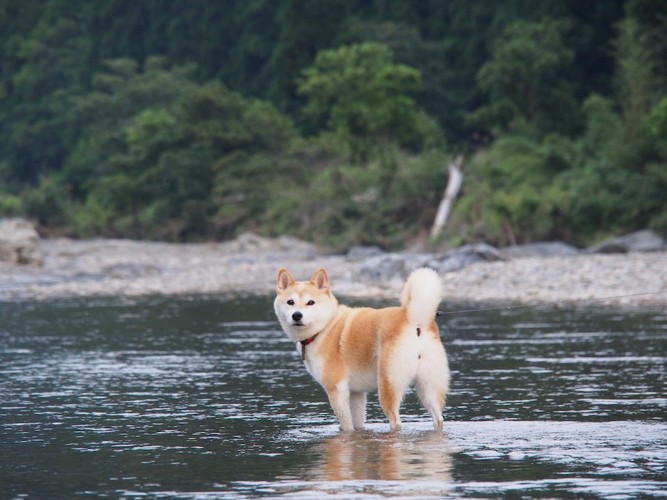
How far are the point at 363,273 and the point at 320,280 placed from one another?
19.6 meters

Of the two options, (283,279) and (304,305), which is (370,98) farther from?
(304,305)

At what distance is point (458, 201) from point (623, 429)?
31.5 m

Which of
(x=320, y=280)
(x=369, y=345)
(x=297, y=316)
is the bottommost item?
(x=369, y=345)

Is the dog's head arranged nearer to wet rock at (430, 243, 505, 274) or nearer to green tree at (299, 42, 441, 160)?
wet rock at (430, 243, 505, 274)

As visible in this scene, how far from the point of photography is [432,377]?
9.56 m

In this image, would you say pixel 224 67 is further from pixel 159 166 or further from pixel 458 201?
pixel 458 201

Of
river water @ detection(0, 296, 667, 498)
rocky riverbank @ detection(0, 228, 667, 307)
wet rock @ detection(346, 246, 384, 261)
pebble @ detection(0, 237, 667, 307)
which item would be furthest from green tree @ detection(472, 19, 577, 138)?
river water @ detection(0, 296, 667, 498)

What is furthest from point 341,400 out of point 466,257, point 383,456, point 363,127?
point 363,127

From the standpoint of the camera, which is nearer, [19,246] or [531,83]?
[19,246]

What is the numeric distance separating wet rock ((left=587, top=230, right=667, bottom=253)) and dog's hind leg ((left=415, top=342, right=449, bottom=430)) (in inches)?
944

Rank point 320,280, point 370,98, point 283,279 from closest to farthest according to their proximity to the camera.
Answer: point 283,279
point 320,280
point 370,98

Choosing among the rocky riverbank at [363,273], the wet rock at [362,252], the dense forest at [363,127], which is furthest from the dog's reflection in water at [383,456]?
the wet rock at [362,252]

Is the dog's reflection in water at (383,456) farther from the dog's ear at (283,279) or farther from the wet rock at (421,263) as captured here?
the wet rock at (421,263)

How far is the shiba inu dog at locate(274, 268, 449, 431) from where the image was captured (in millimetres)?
9422
